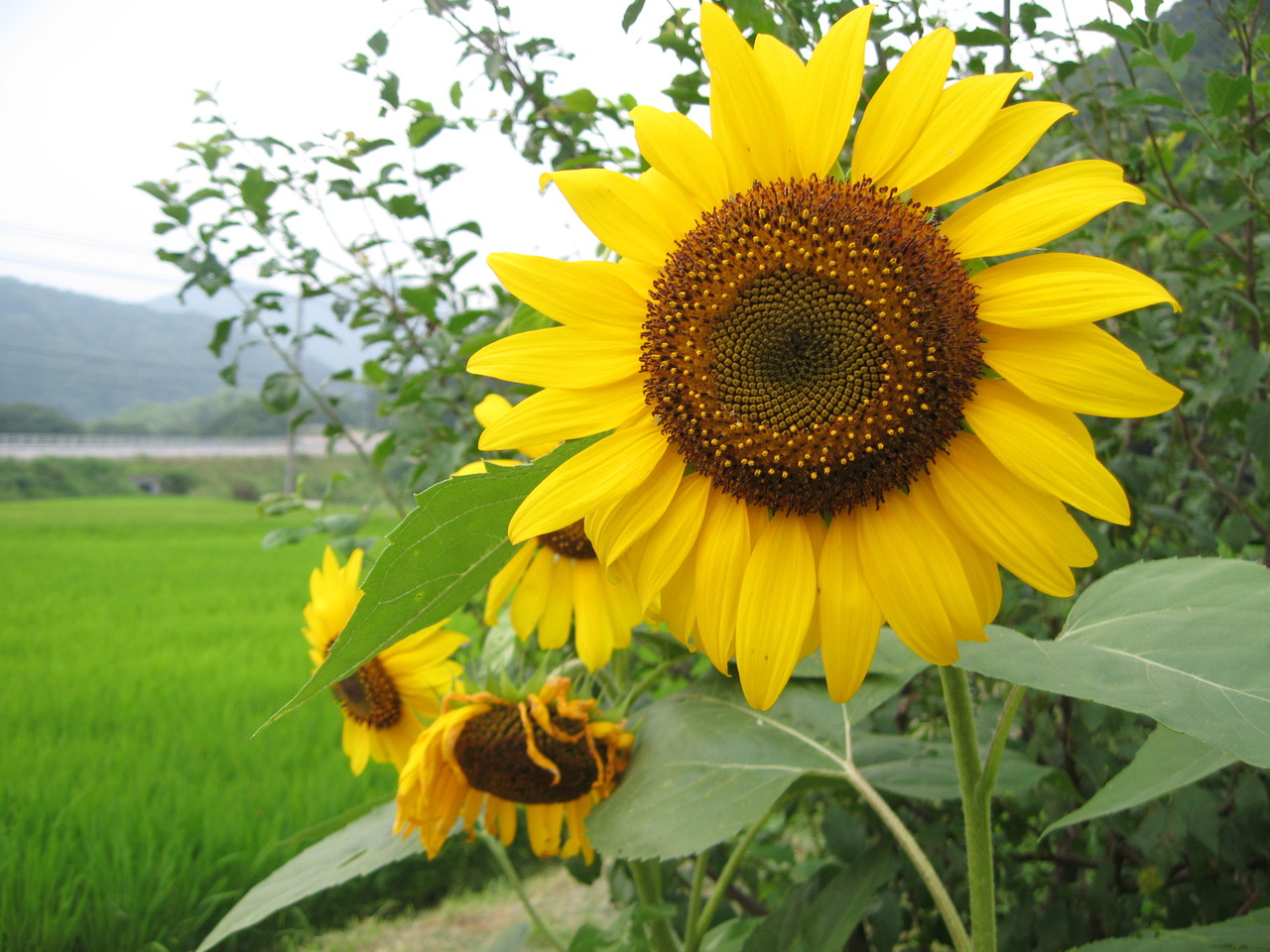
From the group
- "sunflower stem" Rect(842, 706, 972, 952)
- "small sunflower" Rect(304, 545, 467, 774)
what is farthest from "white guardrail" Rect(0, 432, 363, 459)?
"sunflower stem" Rect(842, 706, 972, 952)

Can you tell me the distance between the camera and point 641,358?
531 millimetres

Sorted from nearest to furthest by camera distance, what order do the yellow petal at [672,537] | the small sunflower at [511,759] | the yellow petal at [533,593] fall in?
the yellow petal at [672,537] → the small sunflower at [511,759] → the yellow petal at [533,593]

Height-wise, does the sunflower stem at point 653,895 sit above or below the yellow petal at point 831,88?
below

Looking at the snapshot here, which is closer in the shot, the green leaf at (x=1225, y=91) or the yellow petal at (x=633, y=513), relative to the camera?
the yellow petal at (x=633, y=513)

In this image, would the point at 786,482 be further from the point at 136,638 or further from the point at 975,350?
the point at 136,638

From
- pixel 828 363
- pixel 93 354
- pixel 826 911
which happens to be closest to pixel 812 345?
pixel 828 363

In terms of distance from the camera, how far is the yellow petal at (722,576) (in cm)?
51

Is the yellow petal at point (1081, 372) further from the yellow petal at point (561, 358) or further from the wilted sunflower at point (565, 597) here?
the wilted sunflower at point (565, 597)

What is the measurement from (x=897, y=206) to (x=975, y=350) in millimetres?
97

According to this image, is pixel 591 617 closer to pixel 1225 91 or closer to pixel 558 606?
pixel 558 606

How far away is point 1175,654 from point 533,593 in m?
0.66

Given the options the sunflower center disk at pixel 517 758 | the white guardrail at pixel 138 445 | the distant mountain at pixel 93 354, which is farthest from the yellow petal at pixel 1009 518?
the distant mountain at pixel 93 354

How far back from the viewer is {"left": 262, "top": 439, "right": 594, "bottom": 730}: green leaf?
0.48 m

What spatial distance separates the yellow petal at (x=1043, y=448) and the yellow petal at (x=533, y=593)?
61cm
